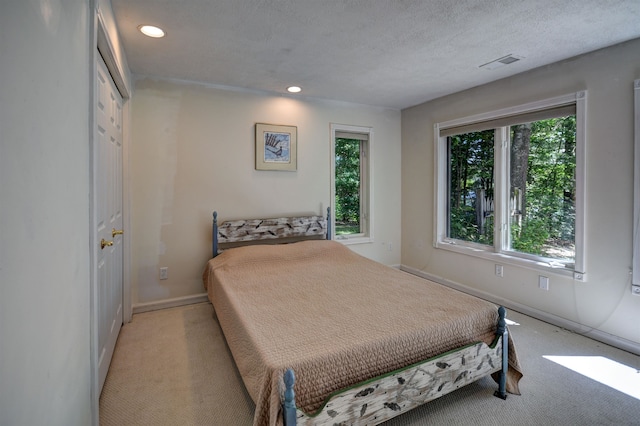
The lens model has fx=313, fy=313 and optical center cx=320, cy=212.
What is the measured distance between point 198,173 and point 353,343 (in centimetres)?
256

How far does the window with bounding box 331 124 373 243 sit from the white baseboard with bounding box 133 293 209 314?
177cm

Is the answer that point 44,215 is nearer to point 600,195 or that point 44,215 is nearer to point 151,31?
point 151,31

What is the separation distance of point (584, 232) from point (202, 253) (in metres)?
3.62

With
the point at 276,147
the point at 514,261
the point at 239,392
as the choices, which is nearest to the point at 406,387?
the point at 239,392

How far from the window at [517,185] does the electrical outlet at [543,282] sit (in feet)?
0.38

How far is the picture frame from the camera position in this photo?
11.9ft

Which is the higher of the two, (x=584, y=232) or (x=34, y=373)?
(x=584, y=232)

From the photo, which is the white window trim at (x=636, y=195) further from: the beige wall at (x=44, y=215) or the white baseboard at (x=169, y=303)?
the white baseboard at (x=169, y=303)

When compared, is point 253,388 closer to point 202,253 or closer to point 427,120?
point 202,253

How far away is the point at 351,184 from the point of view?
439 centimetres

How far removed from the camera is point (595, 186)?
261cm

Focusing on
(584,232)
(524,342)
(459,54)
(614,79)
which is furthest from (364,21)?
(524,342)

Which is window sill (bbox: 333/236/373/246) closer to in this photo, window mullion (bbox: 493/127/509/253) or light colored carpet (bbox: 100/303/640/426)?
window mullion (bbox: 493/127/509/253)

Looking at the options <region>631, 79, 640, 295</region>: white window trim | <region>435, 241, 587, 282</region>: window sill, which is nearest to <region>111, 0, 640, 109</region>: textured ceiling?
<region>631, 79, 640, 295</region>: white window trim
